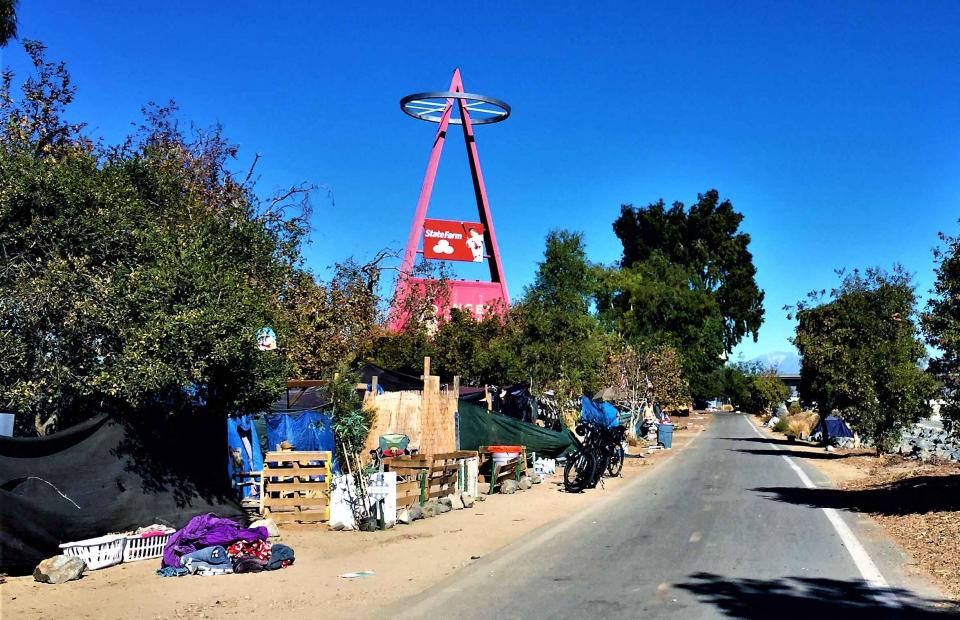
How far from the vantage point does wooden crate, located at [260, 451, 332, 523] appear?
44.6ft

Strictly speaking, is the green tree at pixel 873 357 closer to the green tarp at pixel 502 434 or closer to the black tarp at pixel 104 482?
the green tarp at pixel 502 434

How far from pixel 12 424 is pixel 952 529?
1253 centimetres

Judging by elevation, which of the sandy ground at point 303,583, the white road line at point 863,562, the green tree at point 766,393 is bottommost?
the sandy ground at point 303,583

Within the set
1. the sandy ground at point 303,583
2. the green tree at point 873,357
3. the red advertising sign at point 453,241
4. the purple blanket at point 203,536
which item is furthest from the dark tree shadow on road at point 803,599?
the red advertising sign at point 453,241

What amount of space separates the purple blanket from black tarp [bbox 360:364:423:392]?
472 inches

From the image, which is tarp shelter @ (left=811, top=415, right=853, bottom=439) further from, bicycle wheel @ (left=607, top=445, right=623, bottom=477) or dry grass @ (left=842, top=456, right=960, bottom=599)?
bicycle wheel @ (left=607, top=445, right=623, bottom=477)

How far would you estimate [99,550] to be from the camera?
9.75 meters

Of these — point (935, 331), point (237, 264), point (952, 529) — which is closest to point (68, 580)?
point (237, 264)

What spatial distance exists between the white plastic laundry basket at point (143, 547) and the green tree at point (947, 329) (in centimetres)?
1164

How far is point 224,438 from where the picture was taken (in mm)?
12992

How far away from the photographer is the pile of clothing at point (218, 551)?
31.5ft

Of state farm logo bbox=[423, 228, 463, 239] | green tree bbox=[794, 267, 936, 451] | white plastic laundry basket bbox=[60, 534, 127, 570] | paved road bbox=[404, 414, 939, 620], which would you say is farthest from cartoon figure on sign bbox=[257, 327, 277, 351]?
state farm logo bbox=[423, 228, 463, 239]

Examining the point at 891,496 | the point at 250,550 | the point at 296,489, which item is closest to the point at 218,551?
the point at 250,550

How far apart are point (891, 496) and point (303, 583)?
1274cm
